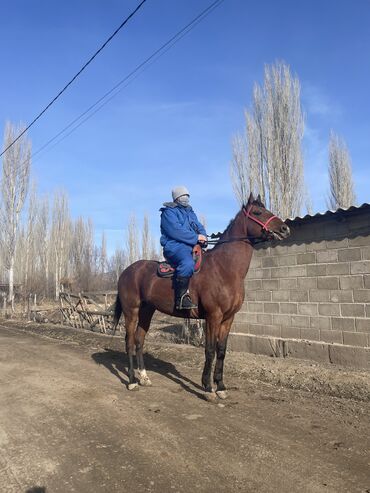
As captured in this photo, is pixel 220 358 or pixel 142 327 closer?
pixel 220 358

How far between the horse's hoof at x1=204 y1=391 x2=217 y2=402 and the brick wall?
3.00 m

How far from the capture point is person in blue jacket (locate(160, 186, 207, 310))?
574 cm

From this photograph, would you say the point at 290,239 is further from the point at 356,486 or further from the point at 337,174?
the point at 337,174

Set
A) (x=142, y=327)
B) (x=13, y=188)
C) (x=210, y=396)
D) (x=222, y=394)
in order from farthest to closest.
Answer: (x=13, y=188) → (x=142, y=327) → (x=222, y=394) → (x=210, y=396)

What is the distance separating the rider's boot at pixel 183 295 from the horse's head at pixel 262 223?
1.14 metres

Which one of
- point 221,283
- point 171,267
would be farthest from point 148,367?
point 221,283

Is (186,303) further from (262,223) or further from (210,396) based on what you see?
(262,223)

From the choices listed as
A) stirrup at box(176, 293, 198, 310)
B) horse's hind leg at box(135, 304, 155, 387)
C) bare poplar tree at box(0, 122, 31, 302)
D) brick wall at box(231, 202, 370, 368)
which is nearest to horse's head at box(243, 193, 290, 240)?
stirrup at box(176, 293, 198, 310)

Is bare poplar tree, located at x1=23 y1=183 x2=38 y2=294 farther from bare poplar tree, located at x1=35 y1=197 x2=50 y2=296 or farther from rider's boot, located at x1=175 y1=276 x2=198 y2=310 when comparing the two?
rider's boot, located at x1=175 y1=276 x2=198 y2=310

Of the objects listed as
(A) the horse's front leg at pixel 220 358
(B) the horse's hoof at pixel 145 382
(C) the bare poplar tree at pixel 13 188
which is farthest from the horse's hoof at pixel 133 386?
(C) the bare poplar tree at pixel 13 188

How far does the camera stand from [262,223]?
5.70 m

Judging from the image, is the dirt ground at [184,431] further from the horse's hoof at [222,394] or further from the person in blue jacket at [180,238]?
the person in blue jacket at [180,238]

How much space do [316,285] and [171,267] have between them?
3.34m

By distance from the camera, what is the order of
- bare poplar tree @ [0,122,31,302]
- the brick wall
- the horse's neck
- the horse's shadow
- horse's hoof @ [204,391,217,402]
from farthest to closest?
bare poplar tree @ [0,122,31,302] → the brick wall → the horse's shadow → the horse's neck → horse's hoof @ [204,391,217,402]
